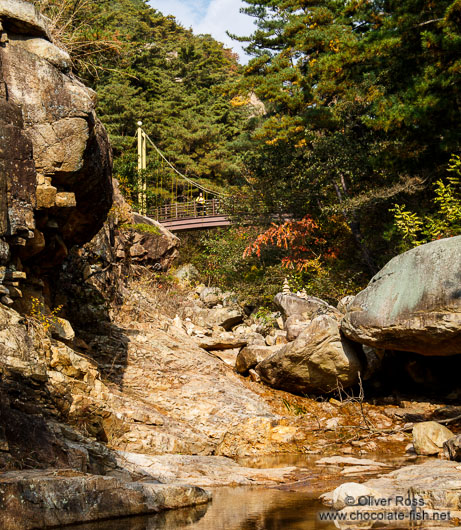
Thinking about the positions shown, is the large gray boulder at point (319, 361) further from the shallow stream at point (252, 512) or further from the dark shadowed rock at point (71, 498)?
the dark shadowed rock at point (71, 498)

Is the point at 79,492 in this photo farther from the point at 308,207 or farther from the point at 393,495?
the point at 308,207

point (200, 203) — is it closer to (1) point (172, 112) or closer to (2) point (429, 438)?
(1) point (172, 112)

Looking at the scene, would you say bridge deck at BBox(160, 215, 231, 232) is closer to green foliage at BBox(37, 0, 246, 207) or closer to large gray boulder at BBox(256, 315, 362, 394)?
green foliage at BBox(37, 0, 246, 207)

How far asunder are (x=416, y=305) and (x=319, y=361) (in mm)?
1782

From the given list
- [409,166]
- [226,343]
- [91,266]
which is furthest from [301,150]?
[91,266]

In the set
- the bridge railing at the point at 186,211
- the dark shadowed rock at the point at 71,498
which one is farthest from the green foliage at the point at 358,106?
the dark shadowed rock at the point at 71,498

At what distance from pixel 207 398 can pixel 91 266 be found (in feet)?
9.34

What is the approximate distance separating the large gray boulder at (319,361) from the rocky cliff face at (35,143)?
3899 millimetres

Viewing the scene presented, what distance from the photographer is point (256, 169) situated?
44.8ft

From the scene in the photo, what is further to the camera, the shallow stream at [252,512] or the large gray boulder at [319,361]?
the large gray boulder at [319,361]

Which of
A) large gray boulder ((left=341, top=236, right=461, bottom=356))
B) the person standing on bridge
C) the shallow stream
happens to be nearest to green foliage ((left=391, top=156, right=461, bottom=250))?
large gray boulder ((left=341, top=236, right=461, bottom=356))

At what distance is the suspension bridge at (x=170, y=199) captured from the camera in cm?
1920

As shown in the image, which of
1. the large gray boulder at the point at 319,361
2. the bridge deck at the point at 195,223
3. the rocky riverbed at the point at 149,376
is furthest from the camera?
the bridge deck at the point at 195,223

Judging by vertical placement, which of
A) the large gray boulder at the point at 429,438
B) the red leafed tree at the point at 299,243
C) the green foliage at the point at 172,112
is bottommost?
the large gray boulder at the point at 429,438
